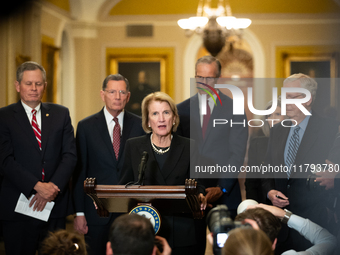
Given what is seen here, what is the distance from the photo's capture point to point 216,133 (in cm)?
293

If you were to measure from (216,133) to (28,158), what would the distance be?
1272 millimetres

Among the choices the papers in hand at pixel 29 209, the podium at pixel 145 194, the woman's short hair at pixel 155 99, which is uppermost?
the woman's short hair at pixel 155 99

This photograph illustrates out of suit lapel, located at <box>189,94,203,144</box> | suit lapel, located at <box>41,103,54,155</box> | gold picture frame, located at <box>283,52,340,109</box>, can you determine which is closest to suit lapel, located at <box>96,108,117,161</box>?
suit lapel, located at <box>41,103,54,155</box>

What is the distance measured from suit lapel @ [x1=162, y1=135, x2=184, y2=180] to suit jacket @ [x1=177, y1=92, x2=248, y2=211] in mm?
398

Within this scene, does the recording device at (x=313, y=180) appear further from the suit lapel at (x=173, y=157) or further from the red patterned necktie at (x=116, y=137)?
the red patterned necktie at (x=116, y=137)

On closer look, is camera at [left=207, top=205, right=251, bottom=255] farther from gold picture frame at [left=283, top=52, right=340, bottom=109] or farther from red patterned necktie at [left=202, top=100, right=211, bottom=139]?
gold picture frame at [left=283, top=52, right=340, bottom=109]

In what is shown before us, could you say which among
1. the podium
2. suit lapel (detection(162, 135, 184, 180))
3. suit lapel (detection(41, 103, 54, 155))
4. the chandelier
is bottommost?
the podium

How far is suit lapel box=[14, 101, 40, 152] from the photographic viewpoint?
283 centimetres

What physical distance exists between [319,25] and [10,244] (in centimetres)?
928

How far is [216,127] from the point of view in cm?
294

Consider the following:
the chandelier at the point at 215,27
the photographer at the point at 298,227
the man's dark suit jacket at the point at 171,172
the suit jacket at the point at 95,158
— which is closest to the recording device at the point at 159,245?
the photographer at the point at 298,227

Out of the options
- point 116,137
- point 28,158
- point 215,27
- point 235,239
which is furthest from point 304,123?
point 215,27

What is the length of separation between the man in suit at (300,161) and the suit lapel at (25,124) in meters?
1.55

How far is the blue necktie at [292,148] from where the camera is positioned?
271 centimetres
